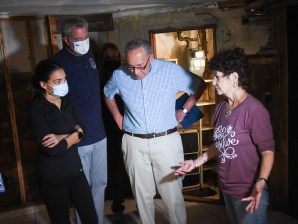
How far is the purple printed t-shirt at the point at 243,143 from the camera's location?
169cm

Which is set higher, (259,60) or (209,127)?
(259,60)

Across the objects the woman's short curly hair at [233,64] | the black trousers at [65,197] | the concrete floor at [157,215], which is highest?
the woman's short curly hair at [233,64]

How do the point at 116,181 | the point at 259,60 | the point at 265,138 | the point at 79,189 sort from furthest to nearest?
1. the point at 116,181
2. the point at 259,60
3. the point at 79,189
4. the point at 265,138

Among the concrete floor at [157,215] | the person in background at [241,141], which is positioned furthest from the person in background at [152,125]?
the concrete floor at [157,215]

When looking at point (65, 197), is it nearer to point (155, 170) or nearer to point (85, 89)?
point (155, 170)

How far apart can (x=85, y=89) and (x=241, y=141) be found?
4.27ft

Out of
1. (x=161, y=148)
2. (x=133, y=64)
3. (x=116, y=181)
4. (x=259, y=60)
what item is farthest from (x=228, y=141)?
(x=116, y=181)

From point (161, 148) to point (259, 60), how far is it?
142 cm

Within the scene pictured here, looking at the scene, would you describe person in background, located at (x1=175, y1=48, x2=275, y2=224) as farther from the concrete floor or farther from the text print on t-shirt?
the concrete floor

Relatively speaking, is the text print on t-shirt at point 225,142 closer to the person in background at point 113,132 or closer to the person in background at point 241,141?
the person in background at point 241,141

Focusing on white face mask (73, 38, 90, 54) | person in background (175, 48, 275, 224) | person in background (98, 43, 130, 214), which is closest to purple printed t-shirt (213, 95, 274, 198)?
person in background (175, 48, 275, 224)

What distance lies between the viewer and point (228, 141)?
178 centimetres

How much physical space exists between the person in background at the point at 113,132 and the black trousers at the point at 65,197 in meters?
1.04

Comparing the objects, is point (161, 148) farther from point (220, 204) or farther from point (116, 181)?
point (220, 204)
